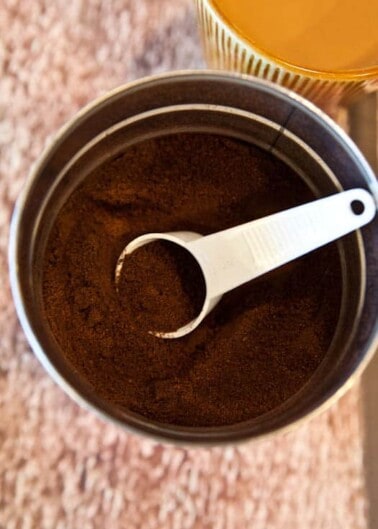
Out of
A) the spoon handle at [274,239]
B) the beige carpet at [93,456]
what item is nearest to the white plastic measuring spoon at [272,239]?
the spoon handle at [274,239]

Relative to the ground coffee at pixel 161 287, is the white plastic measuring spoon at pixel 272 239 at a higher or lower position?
higher

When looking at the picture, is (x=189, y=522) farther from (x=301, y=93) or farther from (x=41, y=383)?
(x=301, y=93)

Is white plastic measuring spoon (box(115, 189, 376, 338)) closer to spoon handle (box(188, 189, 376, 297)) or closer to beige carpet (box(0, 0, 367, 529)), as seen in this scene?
spoon handle (box(188, 189, 376, 297))

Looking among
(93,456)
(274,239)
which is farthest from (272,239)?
(93,456)

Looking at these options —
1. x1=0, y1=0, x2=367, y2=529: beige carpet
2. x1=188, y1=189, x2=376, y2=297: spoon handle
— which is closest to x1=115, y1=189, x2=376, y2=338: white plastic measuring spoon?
x1=188, y1=189, x2=376, y2=297: spoon handle

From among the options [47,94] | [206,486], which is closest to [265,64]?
[47,94]

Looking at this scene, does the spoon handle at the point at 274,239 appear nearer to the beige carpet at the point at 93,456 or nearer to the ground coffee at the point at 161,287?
the ground coffee at the point at 161,287
